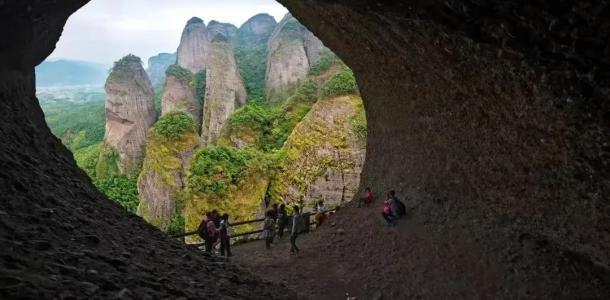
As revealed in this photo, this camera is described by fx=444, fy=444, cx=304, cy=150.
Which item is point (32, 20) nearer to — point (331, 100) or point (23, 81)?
point (23, 81)

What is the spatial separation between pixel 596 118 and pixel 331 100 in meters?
20.3

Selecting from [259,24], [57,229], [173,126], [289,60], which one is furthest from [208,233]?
[259,24]

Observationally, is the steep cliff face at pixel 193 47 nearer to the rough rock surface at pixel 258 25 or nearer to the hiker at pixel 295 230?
the rough rock surface at pixel 258 25

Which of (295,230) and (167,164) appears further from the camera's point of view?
(167,164)

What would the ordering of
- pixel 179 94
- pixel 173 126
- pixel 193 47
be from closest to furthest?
pixel 173 126
pixel 179 94
pixel 193 47

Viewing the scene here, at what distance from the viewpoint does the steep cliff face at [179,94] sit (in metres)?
50.0

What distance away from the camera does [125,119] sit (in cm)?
4903

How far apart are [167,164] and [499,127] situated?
27.2 metres

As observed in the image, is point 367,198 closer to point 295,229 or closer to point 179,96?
point 295,229

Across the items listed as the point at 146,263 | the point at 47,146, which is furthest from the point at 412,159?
the point at 47,146

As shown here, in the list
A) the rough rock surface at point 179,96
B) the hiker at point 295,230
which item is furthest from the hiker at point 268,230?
the rough rock surface at point 179,96

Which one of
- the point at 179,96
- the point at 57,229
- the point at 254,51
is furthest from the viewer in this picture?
the point at 254,51

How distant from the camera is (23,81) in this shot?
363 inches

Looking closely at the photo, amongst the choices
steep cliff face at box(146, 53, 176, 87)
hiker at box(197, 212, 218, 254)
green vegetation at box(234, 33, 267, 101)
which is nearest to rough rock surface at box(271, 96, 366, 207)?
hiker at box(197, 212, 218, 254)
